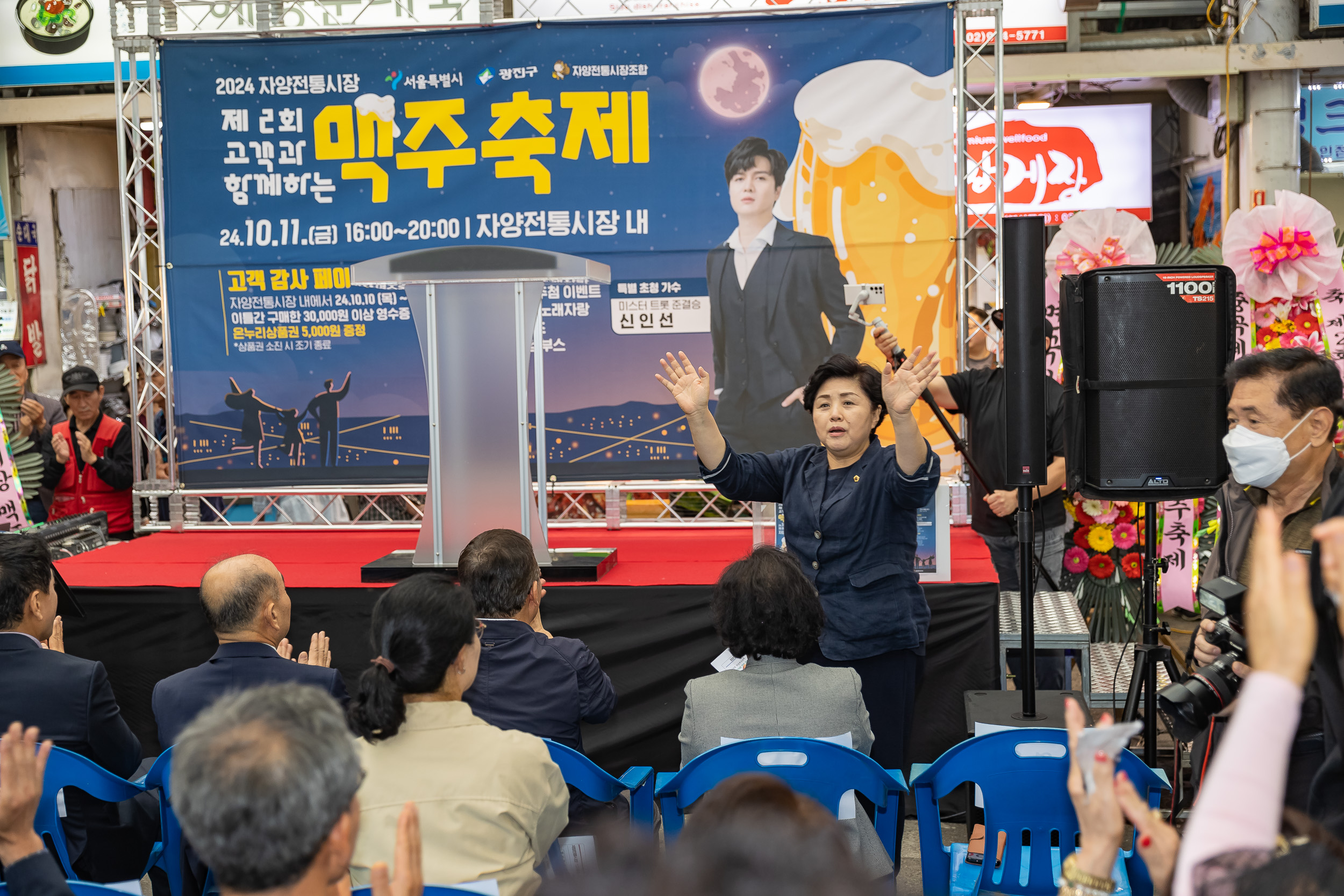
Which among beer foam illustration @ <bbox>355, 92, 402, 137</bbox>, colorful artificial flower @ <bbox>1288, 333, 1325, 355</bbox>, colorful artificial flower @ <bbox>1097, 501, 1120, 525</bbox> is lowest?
colorful artificial flower @ <bbox>1097, 501, 1120, 525</bbox>

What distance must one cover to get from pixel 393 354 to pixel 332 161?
0.91m

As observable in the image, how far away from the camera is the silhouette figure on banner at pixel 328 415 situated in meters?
5.10

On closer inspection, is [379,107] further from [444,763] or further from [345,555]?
[444,763]

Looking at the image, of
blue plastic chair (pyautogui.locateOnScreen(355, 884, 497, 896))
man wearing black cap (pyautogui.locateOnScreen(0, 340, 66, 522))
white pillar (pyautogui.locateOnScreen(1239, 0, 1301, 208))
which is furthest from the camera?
white pillar (pyautogui.locateOnScreen(1239, 0, 1301, 208))

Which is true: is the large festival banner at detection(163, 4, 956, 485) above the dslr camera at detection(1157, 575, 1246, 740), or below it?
above

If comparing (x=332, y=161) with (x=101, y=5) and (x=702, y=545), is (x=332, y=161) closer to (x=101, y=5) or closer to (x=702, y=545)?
(x=702, y=545)

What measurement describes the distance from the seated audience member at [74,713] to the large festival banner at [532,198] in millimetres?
2650

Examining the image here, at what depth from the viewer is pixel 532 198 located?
195 inches

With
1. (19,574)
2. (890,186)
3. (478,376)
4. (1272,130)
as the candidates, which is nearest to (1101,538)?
(890,186)

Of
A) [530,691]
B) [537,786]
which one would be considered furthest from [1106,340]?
[537,786]

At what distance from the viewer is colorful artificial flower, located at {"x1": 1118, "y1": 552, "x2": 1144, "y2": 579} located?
14.7 ft

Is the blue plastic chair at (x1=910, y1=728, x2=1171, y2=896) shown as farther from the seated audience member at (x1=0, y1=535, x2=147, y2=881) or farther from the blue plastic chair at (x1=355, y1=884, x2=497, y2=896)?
the seated audience member at (x1=0, y1=535, x2=147, y2=881)

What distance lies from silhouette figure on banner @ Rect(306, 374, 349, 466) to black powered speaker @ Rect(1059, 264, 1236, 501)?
340cm

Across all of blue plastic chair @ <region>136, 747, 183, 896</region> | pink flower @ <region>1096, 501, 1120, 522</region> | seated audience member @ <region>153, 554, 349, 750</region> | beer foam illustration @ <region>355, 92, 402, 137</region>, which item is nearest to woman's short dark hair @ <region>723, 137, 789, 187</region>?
beer foam illustration @ <region>355, 92, 402, 137</region>
